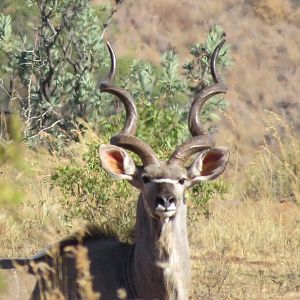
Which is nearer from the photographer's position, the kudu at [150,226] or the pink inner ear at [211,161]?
the kudu at [150,226]

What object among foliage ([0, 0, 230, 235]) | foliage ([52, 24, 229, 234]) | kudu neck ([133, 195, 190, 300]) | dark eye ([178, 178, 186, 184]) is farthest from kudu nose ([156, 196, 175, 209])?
foliage ([0, 0, 230, 235])

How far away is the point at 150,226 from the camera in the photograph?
6066mm

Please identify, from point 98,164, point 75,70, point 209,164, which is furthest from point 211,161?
point 75,70

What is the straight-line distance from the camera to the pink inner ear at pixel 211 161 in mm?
6406

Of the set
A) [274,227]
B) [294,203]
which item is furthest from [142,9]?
[274,227]

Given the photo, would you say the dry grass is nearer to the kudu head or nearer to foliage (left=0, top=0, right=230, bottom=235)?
the kudu head

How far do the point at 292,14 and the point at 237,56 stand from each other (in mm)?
2469

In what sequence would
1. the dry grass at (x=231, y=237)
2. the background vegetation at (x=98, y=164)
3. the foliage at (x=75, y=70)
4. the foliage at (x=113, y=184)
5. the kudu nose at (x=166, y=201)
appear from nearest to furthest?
the kudu nose at (x=166, y=201), the dry grass at (x=231, y=237), the background vegetation at (x=98, y=164), the foliage at (x=113, y=184), the foliage at (x=75, y=70)

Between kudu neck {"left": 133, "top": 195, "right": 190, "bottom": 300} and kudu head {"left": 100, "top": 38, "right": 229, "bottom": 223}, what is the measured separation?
8 centimetres

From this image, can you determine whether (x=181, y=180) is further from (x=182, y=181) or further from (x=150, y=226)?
(x=150, y=226)

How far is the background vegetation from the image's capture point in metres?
7.71

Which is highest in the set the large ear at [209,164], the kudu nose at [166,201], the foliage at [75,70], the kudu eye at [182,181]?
the foliage at [75,70]

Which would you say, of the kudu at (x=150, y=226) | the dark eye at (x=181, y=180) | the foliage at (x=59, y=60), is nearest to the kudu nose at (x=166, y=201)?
the kudu at (x=150, y=226)

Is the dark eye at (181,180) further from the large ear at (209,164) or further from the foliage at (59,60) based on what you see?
the foliage at (59,60)
